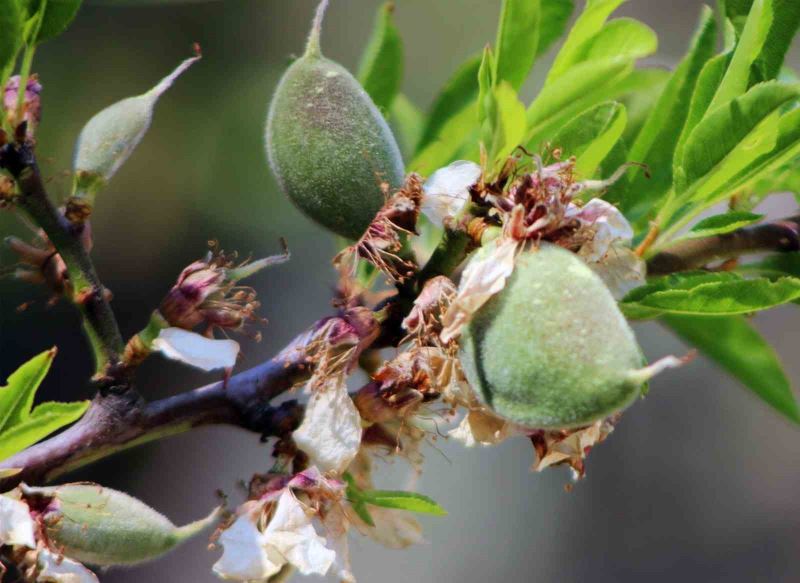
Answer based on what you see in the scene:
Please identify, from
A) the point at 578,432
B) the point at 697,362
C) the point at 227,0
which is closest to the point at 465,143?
the point at 578,432

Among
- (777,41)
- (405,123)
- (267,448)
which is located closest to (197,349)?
(777,41)

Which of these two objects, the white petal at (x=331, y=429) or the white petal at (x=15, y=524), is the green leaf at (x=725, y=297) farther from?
the white petal at (x=15, y=524)

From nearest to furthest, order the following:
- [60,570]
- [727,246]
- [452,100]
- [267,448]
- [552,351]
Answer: [552,351] → [60,570] → [727,246] → [452,100] → [267,448]

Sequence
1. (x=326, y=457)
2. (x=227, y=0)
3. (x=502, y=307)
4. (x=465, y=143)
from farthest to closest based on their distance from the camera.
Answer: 1. (x=227, y=0)
2. (x=465, y=143)
3. (x=326, y=457)
4. (x=502, y=307)

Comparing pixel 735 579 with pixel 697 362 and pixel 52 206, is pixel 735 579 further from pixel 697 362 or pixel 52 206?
pixel 52 206

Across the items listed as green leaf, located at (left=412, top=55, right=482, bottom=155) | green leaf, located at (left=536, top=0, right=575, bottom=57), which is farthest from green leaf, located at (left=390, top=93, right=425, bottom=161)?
green leaf, located at (left=536, top=0, right=575, bottom=57)

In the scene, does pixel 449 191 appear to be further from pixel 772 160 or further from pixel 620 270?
pixel 772 160
